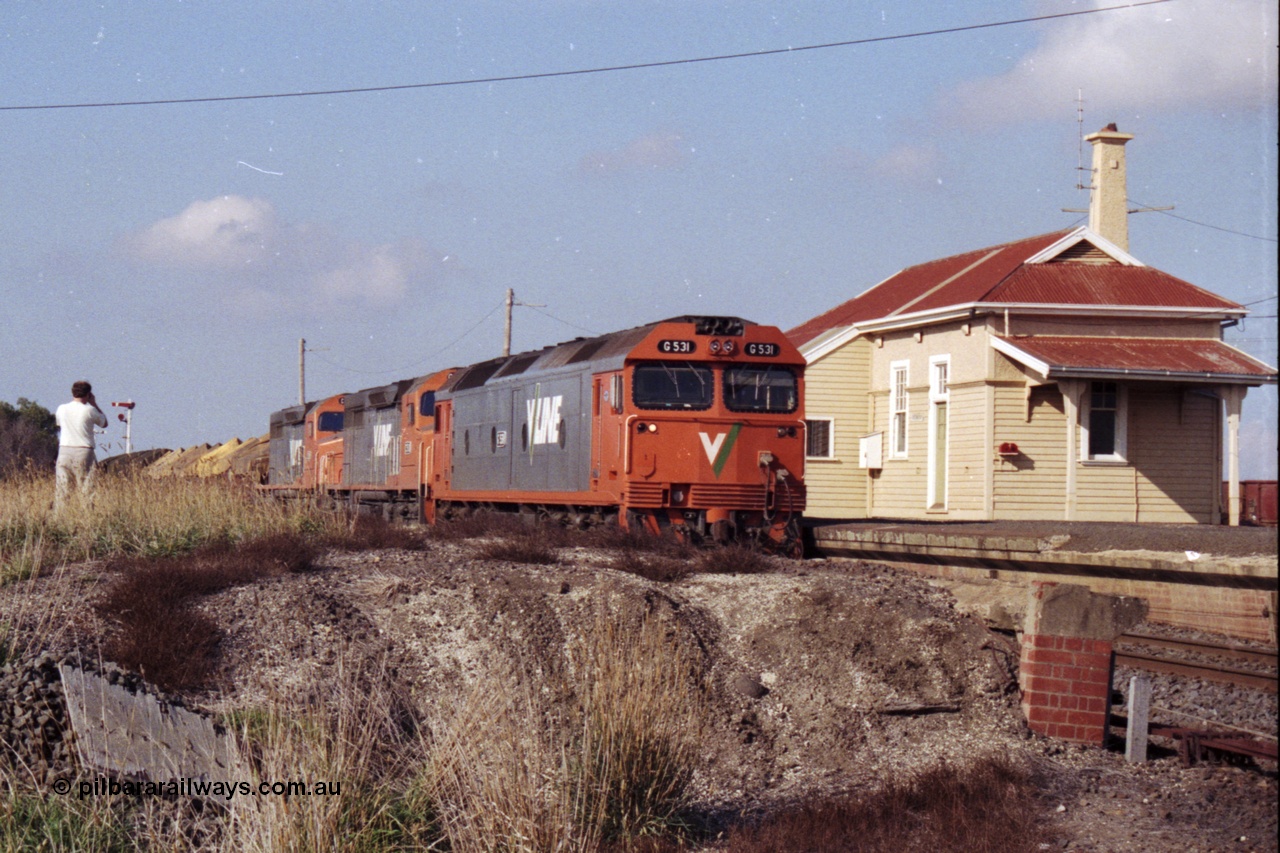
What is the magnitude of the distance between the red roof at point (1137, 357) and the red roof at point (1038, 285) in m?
0.69

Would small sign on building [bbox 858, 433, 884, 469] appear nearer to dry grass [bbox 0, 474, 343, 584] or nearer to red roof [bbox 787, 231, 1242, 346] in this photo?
red roof [bbox 787, 231, 1242, 346]

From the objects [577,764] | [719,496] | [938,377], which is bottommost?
[577,764]

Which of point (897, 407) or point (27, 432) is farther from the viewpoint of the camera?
point (27, 432)

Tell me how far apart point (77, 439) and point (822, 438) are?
55.1ft

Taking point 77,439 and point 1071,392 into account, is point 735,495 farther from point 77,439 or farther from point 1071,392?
point 1071,392

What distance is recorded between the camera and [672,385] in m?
15.8

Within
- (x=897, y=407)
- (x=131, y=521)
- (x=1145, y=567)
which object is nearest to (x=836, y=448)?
(x=897, y=407)

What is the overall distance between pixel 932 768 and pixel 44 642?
575cm

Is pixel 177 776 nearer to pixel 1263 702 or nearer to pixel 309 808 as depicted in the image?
pixel 309 808

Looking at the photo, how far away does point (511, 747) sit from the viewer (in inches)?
238

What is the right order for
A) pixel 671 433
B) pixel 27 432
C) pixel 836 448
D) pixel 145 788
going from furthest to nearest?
pixel 27 432, pixel 836 448, pixel 671 433, pixel 145 788

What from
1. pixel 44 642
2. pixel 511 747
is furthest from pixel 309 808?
pixel 44 642

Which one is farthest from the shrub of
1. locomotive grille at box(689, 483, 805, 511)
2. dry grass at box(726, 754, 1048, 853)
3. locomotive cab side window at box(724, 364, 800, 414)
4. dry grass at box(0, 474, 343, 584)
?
dry grass at box(726, 754, 1048, 853)

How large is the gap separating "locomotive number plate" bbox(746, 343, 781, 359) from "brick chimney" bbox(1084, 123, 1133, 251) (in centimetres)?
1494
